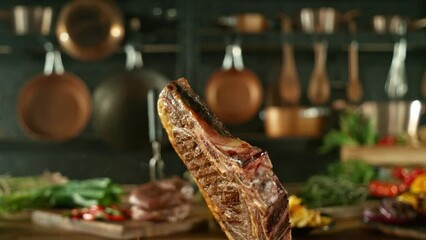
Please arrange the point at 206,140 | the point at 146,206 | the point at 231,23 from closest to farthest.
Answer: the point at 206,140, the point at 146,206, the point at 231,23

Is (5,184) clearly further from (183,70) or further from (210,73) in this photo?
(210,73)

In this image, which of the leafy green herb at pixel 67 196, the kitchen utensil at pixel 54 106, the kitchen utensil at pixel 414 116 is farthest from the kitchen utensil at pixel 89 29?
the leafy green herb at pixel 67 196

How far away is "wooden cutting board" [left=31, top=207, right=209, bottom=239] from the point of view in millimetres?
2707

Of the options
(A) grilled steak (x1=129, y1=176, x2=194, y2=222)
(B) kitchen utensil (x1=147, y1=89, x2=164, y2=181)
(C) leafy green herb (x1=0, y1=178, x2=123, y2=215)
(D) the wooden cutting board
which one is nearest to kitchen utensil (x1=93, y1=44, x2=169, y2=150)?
(B) kitchen utensil (x1=147, y1=89, x2=164, y2=181)

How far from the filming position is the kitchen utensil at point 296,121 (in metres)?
6.14

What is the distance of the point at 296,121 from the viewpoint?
243 inches

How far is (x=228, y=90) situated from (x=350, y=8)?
1415 mm

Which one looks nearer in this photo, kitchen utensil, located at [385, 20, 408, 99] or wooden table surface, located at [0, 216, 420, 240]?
wooden table surface, located at [0, 216, 420, 240]

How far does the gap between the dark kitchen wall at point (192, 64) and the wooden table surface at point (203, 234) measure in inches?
133

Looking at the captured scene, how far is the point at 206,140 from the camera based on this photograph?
119cm

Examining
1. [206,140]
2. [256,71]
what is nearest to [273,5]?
[256,71]

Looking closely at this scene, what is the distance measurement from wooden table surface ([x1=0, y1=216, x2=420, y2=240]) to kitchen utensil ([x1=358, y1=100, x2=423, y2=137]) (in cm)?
316

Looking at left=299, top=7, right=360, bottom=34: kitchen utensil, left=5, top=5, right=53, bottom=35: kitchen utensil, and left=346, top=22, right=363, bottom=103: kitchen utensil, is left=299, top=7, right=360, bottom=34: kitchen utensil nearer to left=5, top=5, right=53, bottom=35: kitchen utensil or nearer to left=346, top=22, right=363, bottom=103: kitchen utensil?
left=346, top=22, right=363, bottom=103: kitchen utensil

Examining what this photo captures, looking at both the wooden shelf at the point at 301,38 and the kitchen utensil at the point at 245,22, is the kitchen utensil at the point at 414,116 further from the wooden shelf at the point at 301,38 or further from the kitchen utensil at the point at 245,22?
the kitchen utensil at the point at 245,22
